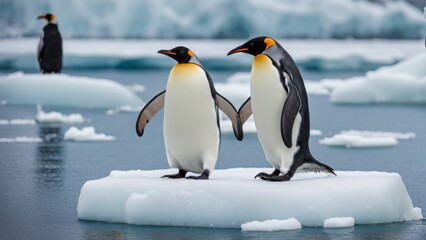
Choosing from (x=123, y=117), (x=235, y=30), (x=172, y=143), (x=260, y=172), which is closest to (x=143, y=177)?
(x=172, y=143)

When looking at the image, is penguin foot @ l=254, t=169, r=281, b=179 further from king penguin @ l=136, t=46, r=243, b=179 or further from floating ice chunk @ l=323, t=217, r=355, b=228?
floating ice chunk @ l=323, t=217, r=355, b=228

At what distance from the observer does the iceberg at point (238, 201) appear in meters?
5.66

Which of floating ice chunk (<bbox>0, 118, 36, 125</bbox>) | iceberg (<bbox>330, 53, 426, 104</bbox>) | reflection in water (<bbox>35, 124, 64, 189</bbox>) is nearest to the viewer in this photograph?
reflection in water (<bbox>35, 124, 64, 189</bbox>)

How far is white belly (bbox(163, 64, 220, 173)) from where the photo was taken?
6172 mm

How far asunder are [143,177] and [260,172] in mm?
747

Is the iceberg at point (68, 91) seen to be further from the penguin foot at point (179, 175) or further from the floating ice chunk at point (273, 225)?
the floating ice chunk at point (273, 225)

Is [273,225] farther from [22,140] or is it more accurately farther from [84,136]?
[22,140]

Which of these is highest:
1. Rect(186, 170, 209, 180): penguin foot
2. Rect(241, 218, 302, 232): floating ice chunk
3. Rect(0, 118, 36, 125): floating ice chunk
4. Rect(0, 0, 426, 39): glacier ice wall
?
Rect(0, 0, 426, 39): glacier ice wall

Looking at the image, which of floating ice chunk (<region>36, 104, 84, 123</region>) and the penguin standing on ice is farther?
the penguin standing on ice

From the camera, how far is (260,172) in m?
6.40

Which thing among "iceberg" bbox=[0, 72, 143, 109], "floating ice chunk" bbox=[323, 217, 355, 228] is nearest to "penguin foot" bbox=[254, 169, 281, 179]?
"floating ice chunk" bbox=[323, 217, 355, 228]

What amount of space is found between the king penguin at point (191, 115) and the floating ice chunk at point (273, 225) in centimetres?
62

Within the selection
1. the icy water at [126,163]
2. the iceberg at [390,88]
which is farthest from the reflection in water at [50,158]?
the iceberg at [390,88]

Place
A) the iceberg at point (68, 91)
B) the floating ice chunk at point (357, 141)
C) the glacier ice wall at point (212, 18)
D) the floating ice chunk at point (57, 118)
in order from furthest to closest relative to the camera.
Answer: the glacier ice wall at point (212, 18) → the iceberg at point (68, 91) → the floating ice chunk at point (57, 118) → the floating ice chunk at point (357, 141)
